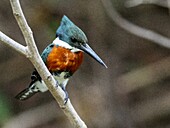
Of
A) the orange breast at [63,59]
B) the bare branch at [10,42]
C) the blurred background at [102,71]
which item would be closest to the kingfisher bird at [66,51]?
the orange breast at [63,59]

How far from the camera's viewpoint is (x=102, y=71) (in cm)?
472

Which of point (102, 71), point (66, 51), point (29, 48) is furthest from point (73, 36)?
point (102, 71)

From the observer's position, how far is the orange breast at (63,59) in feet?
7.38

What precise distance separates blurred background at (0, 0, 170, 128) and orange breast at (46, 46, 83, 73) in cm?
227

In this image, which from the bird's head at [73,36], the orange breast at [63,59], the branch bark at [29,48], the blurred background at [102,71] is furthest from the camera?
the blurred background at [102,71]

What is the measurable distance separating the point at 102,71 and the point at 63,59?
2460 millimetres

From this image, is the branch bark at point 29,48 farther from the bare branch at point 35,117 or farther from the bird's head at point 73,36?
the bare branch at point 35,117

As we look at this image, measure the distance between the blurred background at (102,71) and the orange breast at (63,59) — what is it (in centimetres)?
227

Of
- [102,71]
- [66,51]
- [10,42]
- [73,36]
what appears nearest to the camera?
[10,42]

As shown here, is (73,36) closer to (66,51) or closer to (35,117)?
(66,51)

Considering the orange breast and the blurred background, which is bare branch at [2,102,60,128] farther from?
the orange breast

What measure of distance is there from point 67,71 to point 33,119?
8.16ft

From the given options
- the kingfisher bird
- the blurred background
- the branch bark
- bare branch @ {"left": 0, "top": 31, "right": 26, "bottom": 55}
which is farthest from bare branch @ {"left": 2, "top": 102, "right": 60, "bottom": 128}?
bare branch @ {"left": 0, "top": 31, "right": 26, "bottom": 55}

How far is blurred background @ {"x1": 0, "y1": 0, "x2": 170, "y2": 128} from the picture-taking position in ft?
15.1
